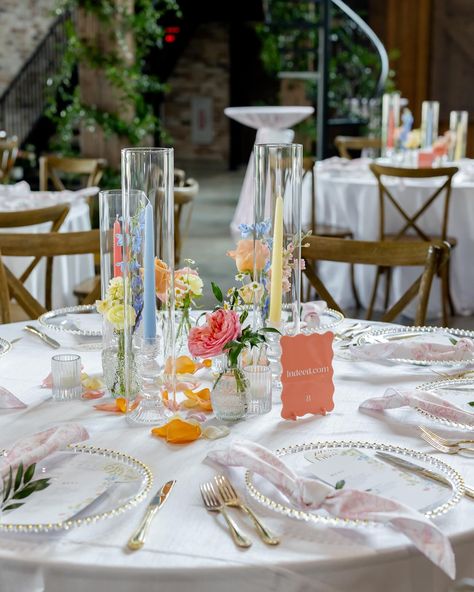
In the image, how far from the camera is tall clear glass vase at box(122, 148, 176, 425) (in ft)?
5.10

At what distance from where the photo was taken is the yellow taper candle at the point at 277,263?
5.87ft

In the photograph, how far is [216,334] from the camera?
1.67 meters

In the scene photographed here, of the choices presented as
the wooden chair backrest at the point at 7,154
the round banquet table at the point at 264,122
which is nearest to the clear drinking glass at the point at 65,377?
the wooden chair backrest at the point at 7,154

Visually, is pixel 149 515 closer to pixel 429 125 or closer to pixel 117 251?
pixel 117 251

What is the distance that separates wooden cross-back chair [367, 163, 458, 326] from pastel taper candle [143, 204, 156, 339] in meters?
3.45

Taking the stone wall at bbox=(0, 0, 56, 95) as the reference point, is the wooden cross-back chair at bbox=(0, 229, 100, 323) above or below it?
below

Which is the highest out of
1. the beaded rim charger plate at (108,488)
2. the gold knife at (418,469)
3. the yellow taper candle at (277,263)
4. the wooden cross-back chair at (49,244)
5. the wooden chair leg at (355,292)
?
the yellow taper candle at (277,263)

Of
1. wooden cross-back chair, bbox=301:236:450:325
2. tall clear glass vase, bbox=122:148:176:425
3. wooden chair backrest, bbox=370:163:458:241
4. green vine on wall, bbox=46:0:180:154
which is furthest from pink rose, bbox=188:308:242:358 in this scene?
green vine on wall, bbox=46:0:180:154

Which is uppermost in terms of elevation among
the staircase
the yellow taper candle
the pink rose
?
the staircase

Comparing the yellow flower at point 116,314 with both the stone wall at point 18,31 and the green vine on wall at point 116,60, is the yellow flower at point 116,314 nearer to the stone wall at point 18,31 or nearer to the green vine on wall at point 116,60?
the green vine on wall at point 116,60

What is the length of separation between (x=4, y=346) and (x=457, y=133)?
5026 millimetres

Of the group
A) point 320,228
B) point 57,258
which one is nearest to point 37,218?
point 57,258

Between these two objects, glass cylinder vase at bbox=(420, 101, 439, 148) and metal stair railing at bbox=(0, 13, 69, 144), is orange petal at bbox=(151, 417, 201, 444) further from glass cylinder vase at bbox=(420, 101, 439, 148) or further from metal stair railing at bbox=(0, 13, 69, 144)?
metal stair railing at bbox=(0, 13, 69, 144)

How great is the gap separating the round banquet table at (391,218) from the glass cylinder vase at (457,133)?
0.38 meters
